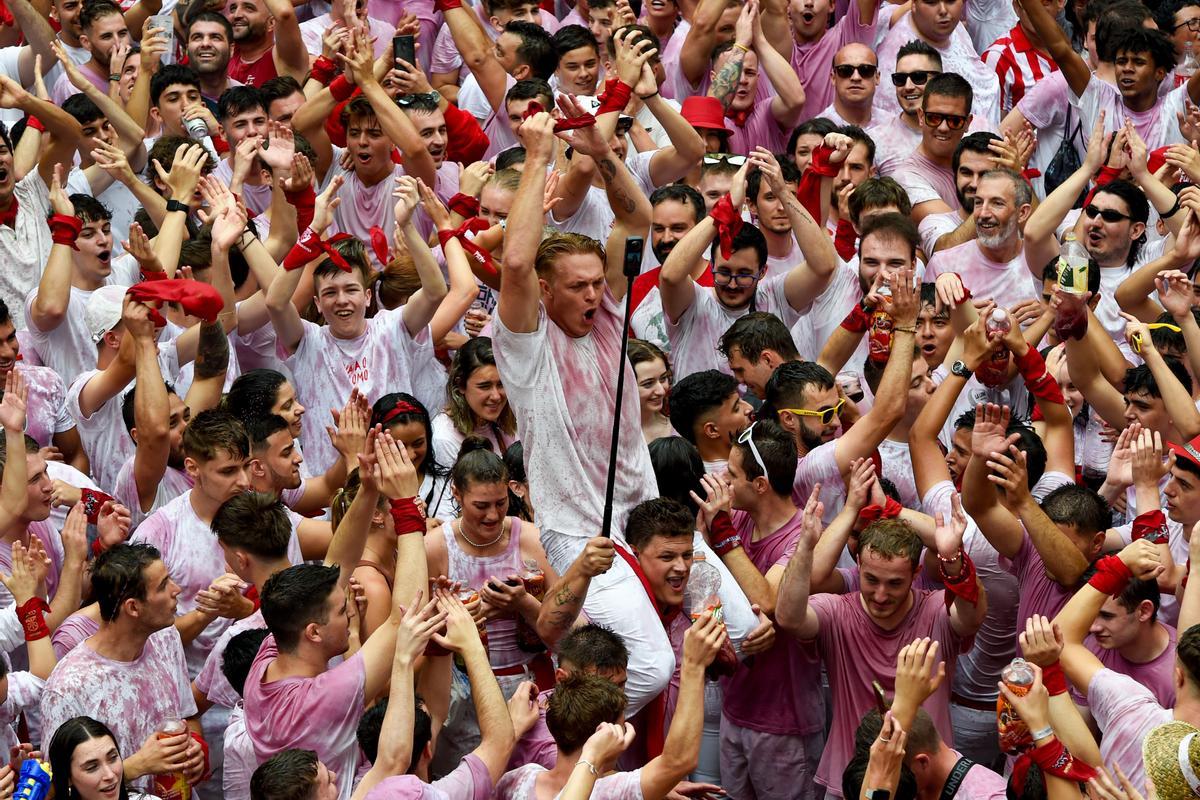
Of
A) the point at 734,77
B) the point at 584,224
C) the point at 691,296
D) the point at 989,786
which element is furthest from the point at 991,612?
the point at 734,77

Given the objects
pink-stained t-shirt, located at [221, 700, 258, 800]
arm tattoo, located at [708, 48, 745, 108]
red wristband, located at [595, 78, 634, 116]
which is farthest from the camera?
arm tattoo, located at [708, 48, 745, 108]

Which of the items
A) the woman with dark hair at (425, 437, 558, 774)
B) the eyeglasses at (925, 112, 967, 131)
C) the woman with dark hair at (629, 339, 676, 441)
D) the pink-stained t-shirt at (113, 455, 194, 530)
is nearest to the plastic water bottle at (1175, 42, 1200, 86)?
the eyeglasses at (925, 112, 967, 131)

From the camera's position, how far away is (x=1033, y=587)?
21.9 ft

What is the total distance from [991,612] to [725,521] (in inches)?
44.0

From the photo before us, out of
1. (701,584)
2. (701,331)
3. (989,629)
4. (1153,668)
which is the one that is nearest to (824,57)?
(701,331)

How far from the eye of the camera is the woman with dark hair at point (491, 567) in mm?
6477

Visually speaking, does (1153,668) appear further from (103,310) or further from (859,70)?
(103,310)

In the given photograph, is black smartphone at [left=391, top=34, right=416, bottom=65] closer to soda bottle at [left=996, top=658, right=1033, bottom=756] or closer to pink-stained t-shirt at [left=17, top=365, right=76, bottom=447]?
pink-stained t-shirt at [left=17, top=365, right=76, bottom=447]

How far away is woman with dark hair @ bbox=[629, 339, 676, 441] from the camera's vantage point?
7.64m

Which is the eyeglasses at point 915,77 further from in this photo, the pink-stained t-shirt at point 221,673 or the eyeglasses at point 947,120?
the pink-stained t-shirt at point 221,673

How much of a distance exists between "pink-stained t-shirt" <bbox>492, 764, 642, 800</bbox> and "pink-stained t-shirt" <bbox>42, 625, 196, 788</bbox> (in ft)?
4.14

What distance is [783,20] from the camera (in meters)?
10.7

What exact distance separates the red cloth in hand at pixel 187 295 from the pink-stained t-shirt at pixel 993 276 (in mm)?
3501

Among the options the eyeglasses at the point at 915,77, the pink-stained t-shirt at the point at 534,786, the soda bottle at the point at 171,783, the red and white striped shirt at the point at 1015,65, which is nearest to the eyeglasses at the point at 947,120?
the eyeglasses at the point at 915,77
